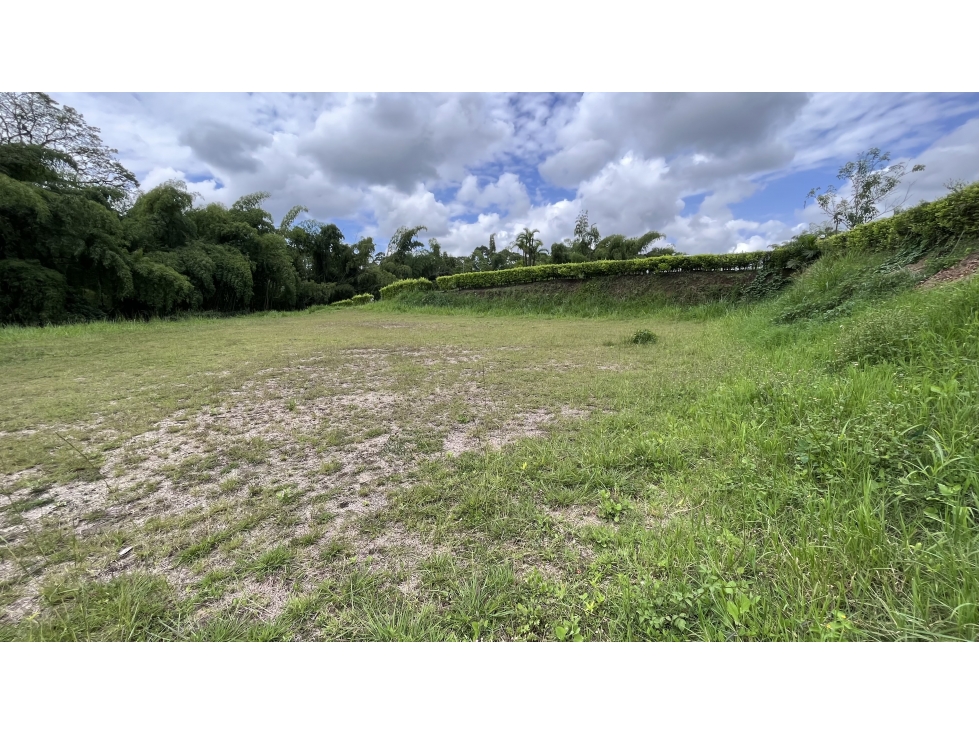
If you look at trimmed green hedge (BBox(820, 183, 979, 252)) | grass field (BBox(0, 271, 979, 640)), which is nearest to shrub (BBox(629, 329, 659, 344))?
grass field (BBox(0, 271, 979, 640))

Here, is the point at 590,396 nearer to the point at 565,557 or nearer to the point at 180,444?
the point at 565,557

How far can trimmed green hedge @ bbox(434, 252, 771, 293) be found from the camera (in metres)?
11.7

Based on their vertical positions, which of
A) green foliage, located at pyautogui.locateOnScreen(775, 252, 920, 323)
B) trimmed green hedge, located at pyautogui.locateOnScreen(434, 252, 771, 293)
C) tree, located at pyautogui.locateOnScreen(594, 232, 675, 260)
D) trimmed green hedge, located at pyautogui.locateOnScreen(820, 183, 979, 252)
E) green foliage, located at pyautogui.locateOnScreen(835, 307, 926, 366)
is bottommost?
green foliage, located at pyautogui.locateOnScreen(835, 307, 926, 366)

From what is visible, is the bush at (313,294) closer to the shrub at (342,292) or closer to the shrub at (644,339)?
the shrub at (342,292)

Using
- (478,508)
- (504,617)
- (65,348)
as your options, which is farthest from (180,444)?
(65,348)

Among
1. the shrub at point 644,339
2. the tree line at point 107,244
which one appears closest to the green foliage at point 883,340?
the shrub at point 644,339

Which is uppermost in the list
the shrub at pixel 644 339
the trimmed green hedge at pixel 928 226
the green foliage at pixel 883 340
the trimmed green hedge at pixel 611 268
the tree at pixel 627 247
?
the tree at pixel 627 247

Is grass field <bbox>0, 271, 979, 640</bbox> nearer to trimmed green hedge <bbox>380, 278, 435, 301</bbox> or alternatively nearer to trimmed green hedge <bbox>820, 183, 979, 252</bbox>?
trimmed green hedge <bbox>820, 183, 979, 252</bbox>

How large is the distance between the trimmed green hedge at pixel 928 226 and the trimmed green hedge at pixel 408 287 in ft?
52.2

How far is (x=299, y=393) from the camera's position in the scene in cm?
385

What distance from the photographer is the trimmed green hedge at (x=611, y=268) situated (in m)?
11.7

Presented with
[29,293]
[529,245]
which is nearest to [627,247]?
[529,245]

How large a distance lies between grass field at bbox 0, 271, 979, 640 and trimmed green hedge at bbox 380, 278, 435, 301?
1621 centimetres

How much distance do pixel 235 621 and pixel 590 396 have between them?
2956 millimetres
